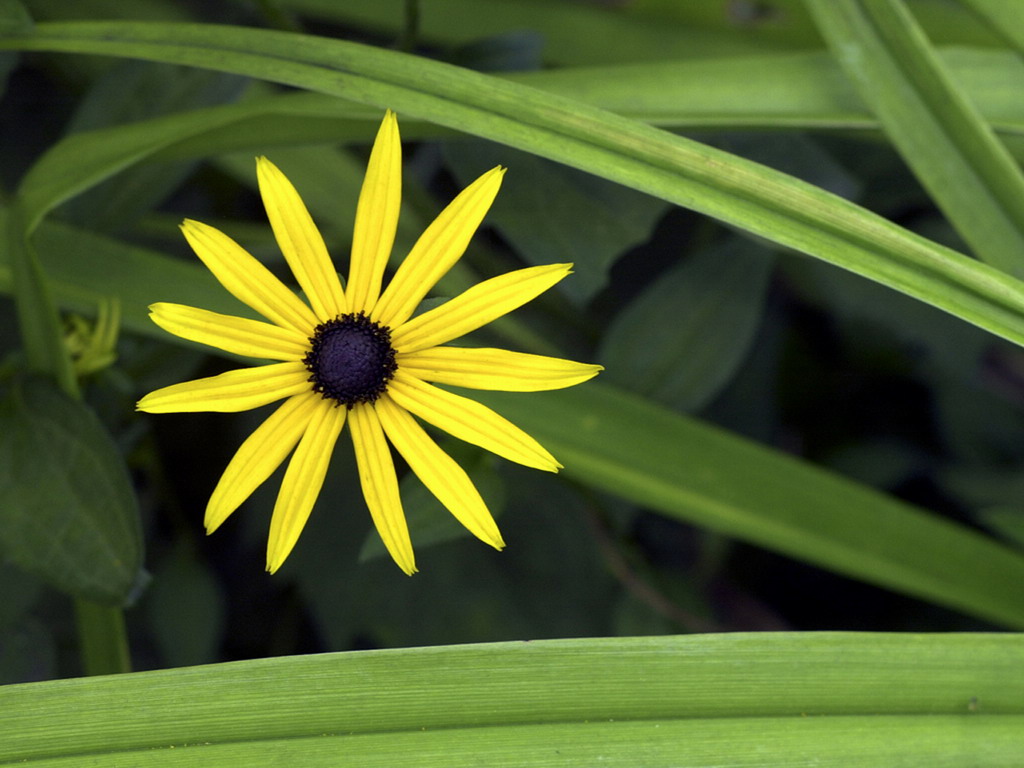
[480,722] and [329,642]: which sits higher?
[329,642]

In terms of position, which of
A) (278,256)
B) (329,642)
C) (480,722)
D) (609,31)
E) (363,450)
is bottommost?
(480,722)

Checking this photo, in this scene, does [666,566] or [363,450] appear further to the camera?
[666,566]

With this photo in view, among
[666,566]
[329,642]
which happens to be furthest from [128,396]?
[666,566]

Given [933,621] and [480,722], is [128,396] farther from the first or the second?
[933,621]

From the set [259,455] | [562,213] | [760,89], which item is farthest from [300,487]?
[760,89]

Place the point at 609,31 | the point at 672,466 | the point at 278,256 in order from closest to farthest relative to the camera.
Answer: the point at 672,466, the point at 278,256, the point at 609,31

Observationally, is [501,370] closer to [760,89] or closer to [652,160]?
[652,160]

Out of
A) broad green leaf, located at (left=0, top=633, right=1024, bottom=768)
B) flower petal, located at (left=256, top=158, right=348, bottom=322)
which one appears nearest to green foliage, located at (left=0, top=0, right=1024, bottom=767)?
broad green leaf, located at (left=0, top=633, right=1024, bottom=768)
